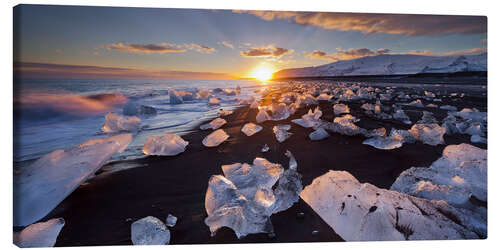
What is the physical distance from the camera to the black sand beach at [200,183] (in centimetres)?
115

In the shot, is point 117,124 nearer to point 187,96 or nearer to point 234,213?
point 234,213

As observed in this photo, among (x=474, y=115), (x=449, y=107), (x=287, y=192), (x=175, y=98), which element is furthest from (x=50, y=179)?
(x=449, y=107)

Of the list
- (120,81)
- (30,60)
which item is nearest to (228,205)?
(30,60)

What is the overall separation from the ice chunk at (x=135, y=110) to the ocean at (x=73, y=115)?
3.3 inches

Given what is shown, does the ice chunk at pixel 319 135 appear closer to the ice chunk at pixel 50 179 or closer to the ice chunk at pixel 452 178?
the ice chunk at pixel 452 178

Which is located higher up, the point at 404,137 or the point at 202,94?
the point at 202,94

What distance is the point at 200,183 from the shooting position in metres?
1.47

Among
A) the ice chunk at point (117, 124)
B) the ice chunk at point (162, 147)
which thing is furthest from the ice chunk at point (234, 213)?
the ice chunk at point (117, 124)

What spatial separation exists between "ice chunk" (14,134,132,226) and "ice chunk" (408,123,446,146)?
3.08 meters

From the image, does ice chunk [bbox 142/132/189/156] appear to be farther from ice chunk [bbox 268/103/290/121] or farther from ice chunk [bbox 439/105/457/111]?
ice chunk [bbox 439/105/457/111]

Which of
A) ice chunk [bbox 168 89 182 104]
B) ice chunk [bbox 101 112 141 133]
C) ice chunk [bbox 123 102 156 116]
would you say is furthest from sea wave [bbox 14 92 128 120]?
ice chunk [bbox 168 89 182 104]

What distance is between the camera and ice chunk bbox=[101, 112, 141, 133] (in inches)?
91.1

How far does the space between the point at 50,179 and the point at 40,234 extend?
0.38 m
